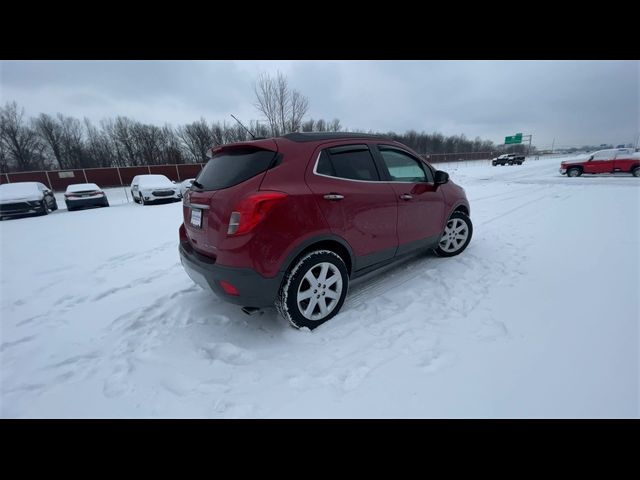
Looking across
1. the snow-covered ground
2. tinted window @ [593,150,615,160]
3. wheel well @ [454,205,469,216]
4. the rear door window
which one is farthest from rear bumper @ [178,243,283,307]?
tinted window @ [593,150,615,160]

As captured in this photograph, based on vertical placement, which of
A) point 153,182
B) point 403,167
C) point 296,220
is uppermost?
point 403,167

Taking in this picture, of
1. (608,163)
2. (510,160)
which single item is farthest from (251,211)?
(510,160)

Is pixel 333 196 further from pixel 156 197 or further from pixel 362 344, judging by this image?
pixel 156 197

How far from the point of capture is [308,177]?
2.48 meters

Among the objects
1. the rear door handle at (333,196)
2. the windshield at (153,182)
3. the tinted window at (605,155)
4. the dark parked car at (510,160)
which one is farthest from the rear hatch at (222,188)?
the dark parked car at (510,160)

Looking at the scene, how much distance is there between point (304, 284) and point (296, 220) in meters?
0.64

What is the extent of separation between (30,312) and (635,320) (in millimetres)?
6384

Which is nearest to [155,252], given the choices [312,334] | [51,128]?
[312,334]

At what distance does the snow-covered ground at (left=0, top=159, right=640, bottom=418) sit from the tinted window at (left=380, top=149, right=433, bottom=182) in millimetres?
1258

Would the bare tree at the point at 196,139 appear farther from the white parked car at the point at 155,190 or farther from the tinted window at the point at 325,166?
the tinted window at the point at 325,166

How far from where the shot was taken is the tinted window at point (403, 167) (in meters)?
3.30

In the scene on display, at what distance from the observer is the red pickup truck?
1392 centimetres

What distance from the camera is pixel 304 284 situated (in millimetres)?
2596

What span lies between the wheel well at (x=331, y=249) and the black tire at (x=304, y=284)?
39 mm
